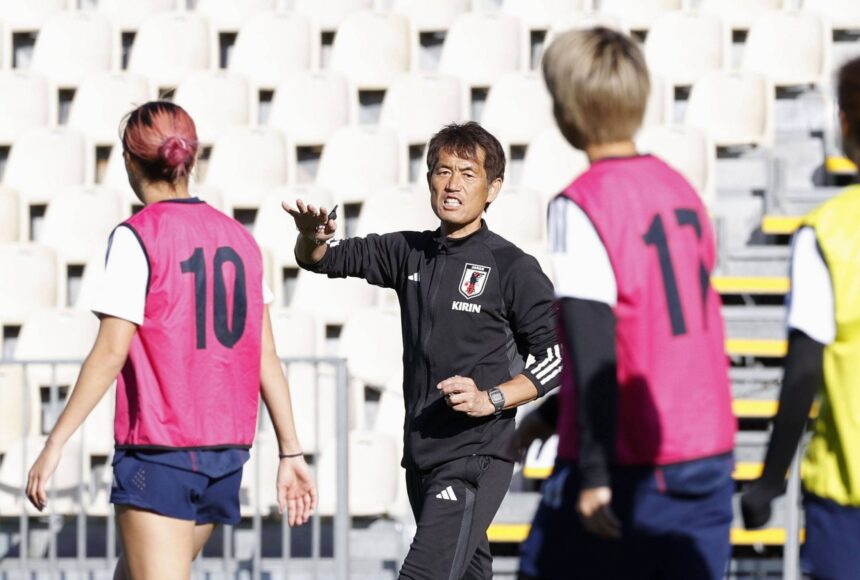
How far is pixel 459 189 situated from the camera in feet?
12.8

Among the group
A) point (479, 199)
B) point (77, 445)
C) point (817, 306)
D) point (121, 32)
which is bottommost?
point (77, 445)

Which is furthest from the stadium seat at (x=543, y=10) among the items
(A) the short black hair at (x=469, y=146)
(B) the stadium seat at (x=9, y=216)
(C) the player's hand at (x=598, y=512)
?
(C) the player's hand at (x=598, y=512)

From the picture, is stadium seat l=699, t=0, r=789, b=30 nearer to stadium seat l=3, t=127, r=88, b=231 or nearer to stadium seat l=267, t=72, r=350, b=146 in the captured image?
stadium seat l=267, t=72, r=350, b=146

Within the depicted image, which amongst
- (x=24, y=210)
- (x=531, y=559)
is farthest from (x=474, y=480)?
(x=24, y=210)

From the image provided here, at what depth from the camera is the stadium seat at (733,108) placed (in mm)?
8156

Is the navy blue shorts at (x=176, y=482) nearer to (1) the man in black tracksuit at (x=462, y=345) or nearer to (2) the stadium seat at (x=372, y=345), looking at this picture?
(1) the man in black tracksuit at (x=462, y=345)

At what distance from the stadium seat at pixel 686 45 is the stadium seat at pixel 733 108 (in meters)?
0.31

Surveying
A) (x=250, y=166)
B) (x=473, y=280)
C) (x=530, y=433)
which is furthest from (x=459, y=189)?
(x=250, y=166)

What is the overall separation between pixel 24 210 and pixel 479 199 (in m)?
4.63

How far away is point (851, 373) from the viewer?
2404 mm

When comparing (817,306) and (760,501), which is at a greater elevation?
(817,306)

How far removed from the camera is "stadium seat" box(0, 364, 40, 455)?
6664 mm

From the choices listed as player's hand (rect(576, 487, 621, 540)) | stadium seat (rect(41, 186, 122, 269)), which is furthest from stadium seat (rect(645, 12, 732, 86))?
player's hand (rect(576, 487, 621, 540))

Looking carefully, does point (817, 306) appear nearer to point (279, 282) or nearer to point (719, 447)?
point (719, 447)
